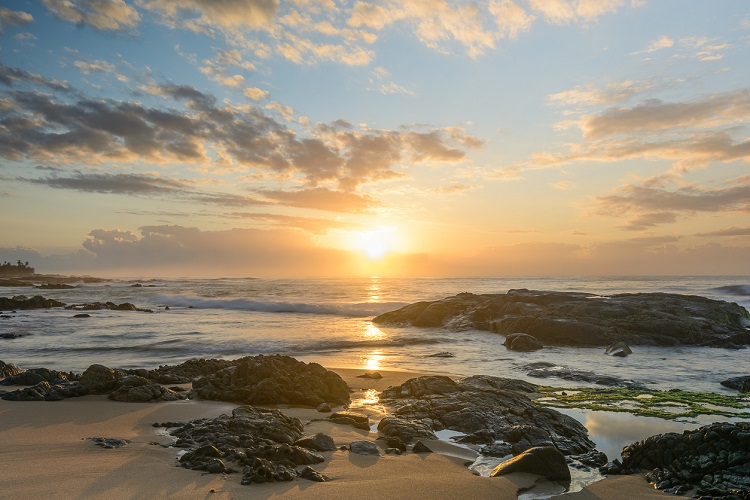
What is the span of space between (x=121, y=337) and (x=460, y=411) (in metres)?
21.4

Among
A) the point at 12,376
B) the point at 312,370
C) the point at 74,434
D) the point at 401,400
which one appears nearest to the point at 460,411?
the point at 401,400

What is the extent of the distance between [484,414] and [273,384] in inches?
187

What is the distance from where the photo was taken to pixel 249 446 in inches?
276

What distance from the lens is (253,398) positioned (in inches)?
421

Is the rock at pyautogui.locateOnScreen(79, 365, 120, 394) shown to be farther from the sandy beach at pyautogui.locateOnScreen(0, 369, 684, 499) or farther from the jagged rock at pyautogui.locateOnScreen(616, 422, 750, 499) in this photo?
the jagged rock at pyautogui.locateOnScreen(616, 422, 750, 499)

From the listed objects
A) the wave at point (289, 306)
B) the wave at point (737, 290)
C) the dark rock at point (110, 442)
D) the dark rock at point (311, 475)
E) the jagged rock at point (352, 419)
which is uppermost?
the wave at point (737, 290)

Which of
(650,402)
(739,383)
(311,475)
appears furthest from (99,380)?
(739,383)

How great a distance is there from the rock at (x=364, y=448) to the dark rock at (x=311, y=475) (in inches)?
46.2

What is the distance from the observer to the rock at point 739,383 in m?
13.3

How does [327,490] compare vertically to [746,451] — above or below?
below

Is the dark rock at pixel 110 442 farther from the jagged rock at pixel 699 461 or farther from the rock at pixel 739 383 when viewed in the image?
the rock at pixel 739 383

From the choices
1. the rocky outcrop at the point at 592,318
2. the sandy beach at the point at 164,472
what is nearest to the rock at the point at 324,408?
the sandy beach at the point at 164,472

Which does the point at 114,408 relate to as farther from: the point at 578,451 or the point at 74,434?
the point at 578,451

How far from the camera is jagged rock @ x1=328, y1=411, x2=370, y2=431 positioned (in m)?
8.93
